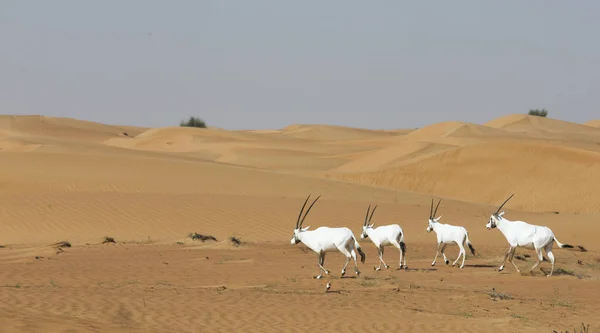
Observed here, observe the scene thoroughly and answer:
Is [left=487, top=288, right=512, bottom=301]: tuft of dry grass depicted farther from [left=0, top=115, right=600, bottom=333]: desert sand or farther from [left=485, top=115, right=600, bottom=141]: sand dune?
[left=485, top=115, right=600, bottom=141]: sand dune

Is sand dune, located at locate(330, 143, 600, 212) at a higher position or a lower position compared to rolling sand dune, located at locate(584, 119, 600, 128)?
lower

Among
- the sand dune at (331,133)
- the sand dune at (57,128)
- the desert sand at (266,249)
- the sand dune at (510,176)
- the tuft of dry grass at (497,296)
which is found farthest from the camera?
the sand dune at (331,133)

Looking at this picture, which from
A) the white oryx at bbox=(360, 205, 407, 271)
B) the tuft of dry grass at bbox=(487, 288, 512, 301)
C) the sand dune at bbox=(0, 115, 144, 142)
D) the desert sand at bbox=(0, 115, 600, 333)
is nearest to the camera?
the desert sand at bbox=(0, 115, 600, 333)

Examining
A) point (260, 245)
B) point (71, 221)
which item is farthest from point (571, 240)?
point (71, 221)

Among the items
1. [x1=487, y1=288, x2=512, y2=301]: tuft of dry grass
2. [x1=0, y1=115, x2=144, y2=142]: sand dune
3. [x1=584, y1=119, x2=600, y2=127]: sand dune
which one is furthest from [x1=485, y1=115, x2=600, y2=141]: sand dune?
[x1=487, y1=288, x2=512, y2=301]: tuft of dry grass

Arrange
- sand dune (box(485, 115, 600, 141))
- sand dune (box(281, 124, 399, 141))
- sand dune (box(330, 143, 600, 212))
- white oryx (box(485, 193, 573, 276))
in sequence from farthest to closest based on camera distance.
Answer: sand dune (box(281, 124, 399, 141))
sand dune (box(485, 115, 600, 141))
sand dune (box(330, 143, 600, 212))
white oryx (box(485, 193, 573, 276))

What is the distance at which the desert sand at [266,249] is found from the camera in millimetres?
11312

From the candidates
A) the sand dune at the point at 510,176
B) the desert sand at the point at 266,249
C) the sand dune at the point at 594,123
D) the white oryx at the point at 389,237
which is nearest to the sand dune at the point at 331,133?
the sand dune at the point at 594,123

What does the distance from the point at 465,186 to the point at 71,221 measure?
22865 millimetres

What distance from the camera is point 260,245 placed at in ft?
72.6

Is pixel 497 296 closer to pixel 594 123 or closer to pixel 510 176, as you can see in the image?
pixel 510 176

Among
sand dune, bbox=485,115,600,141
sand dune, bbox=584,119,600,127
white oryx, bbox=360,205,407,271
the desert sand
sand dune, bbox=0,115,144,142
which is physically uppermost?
sand dune, bbox=584,119,600,127

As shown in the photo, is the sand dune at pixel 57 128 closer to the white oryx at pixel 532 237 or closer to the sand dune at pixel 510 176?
the sand dune at pixel 510 176

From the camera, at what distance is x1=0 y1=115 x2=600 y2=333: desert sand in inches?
445
